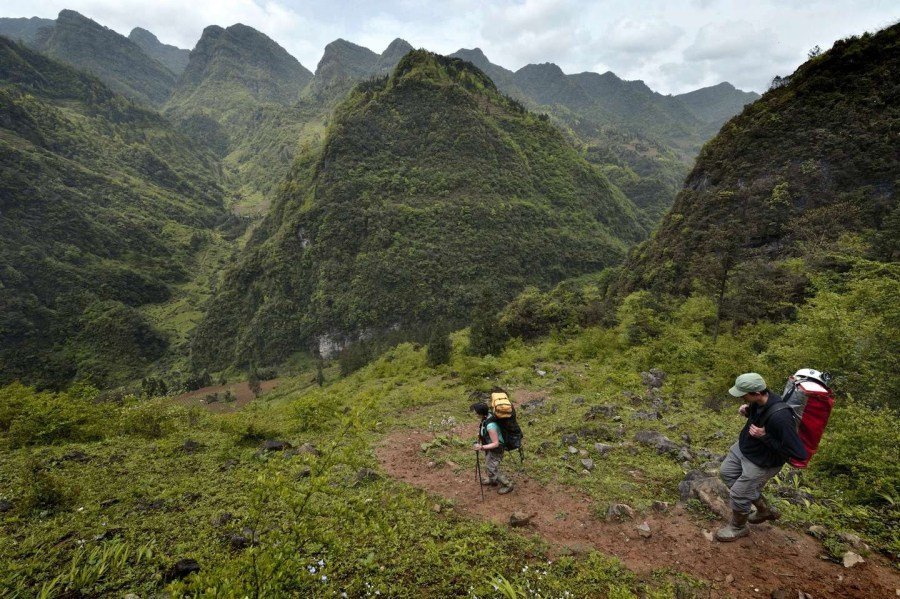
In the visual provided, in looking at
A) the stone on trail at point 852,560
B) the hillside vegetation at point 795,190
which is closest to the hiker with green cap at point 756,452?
the stone on trail at point 852,560

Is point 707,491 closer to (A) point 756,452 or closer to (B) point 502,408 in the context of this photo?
(A) point 756,452

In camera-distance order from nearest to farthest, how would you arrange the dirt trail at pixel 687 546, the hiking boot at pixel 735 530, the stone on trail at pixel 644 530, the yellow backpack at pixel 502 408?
1. the dirt trail at pixel 687 546
2. the hiking boot at pixel 735 530
3. the stone on trail at pixel 644 530
4. the yellow backpack at pixel 502 408

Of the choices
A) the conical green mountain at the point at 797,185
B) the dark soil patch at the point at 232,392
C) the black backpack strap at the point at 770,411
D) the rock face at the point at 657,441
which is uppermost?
the conical green mountain at the point at 797,185

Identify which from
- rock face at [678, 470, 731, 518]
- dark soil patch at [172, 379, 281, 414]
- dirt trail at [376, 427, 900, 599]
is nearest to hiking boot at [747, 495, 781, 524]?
dirt trail at [376, 427, 900, 599]

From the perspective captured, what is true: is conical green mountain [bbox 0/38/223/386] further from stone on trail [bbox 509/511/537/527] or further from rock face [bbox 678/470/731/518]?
rock face [bbox 678/470/731/518]

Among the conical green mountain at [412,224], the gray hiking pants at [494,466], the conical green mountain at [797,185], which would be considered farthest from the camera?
the conical green mountain at [412,224]

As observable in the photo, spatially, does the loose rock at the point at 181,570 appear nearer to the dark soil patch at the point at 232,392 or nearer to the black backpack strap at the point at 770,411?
the black backpack strap at the point at 770,411

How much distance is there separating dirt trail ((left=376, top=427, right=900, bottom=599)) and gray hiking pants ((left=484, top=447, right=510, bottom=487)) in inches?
8.7

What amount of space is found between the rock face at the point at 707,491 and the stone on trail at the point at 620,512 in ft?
3.32

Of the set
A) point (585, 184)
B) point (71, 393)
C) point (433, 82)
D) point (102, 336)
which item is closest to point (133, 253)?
point (102, 336)

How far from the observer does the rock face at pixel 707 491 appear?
6.01m

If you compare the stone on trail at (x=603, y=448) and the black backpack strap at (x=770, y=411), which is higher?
the black backpack strap at (x=770, y=411)

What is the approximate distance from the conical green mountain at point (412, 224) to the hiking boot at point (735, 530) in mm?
80112

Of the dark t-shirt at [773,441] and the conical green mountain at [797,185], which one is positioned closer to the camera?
the dark t-shirt at [773,441]
